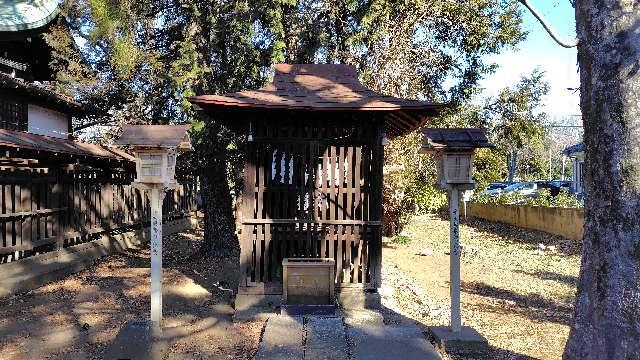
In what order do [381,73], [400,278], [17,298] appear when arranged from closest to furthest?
1. [17,298]
2. [400,278]
3. [381,73]

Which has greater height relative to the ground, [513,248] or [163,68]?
[163,68]

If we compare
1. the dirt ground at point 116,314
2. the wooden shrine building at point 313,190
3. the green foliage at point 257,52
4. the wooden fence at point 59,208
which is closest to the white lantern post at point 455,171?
the wooden shrine building at point 313,190

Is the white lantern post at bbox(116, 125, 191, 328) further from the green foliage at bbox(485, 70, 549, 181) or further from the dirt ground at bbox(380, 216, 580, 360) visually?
the green foliage at bbox(485, 70, 549, 181)

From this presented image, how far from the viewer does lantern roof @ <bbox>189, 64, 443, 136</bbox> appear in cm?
757

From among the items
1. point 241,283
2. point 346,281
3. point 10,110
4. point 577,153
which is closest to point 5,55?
point 10,110

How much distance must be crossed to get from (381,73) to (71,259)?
9.77m

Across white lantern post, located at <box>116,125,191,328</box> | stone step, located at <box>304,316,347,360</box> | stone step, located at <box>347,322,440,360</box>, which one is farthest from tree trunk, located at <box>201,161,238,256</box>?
stone step, located at <box>347,322,440,360</box>

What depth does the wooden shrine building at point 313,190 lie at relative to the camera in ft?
26.8

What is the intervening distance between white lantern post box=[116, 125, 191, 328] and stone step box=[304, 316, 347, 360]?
6.60ft

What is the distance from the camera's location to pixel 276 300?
26.7 feet

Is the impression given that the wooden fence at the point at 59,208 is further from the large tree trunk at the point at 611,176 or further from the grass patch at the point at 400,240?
the grass patch at the point at 400,240

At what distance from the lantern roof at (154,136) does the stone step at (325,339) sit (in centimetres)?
305

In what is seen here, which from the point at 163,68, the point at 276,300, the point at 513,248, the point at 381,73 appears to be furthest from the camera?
the point at 513,248

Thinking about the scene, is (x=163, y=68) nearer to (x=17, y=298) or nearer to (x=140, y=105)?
(x=140, y=105)
